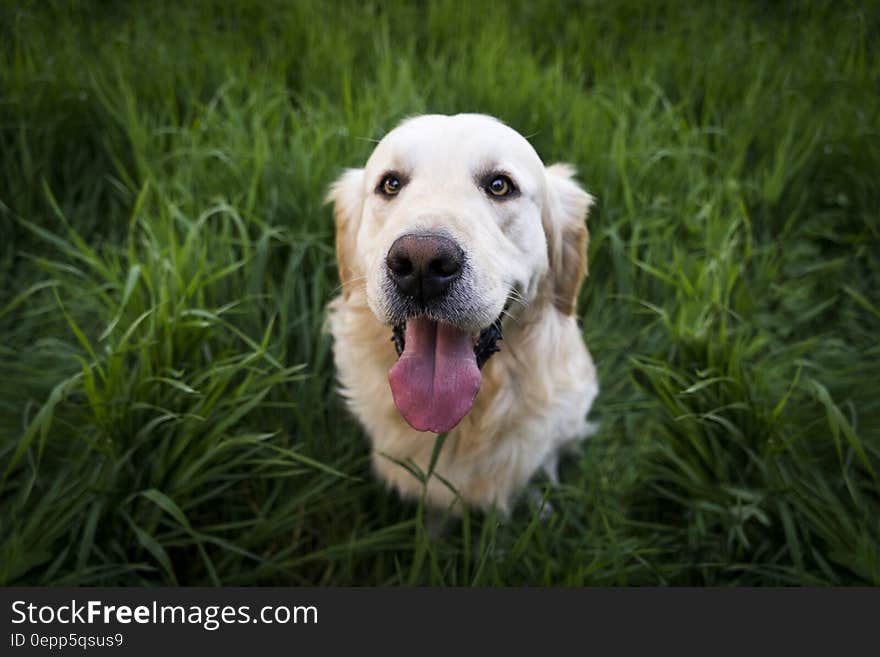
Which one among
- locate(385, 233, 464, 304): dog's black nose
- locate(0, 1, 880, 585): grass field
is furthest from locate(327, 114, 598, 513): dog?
locate(0, 1, 880, 585): grass field

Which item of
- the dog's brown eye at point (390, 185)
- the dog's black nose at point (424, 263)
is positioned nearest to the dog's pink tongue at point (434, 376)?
the dog's black nose at point (424, 263)

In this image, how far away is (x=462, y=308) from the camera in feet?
5.17

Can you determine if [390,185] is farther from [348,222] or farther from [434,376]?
[434,376]

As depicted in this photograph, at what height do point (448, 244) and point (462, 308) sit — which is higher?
point (448, 244)

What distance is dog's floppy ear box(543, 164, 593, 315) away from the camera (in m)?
2.06

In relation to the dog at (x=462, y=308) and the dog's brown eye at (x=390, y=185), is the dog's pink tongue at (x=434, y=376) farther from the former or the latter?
the dog's brown eye at (x=390, y=185)

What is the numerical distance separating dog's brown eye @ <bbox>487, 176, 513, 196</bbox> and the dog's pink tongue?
37 cm

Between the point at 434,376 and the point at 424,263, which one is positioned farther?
the point at 434,376

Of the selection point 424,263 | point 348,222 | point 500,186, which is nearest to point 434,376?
point 424,263

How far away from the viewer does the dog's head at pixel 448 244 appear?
5.09 feet

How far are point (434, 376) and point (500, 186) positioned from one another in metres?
0.53

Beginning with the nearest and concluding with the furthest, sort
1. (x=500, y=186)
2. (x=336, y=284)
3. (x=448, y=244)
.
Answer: (x=448, y=244), (x=500, y=186), (x=336, y=284)

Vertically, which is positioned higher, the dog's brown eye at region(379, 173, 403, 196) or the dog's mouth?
the dog's brown eye at region(379, 173, 403, 196)

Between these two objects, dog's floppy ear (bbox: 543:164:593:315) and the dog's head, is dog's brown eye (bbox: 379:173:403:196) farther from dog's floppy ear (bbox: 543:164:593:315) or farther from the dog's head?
dog's floppy ear (bbox: 543:164:593:315)
